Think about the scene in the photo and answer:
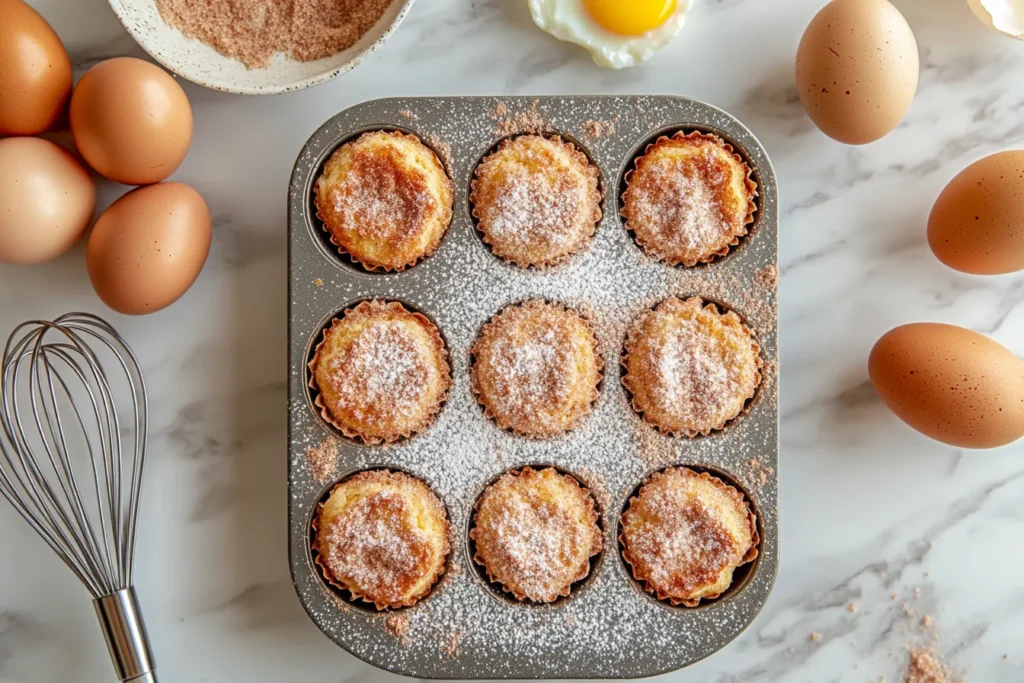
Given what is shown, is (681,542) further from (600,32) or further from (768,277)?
(600,32)

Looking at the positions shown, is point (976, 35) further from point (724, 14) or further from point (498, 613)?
point (498, 613)

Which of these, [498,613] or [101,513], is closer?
[498,613]

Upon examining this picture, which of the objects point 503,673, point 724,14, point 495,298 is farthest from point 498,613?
point 724,14

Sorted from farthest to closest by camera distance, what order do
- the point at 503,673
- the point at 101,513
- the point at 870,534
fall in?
the point at 870,534 → the point at 101,513 → the point at 503,673

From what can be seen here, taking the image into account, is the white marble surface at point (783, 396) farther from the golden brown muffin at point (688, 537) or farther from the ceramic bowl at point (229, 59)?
the golden brown muffin at point (688, 537)

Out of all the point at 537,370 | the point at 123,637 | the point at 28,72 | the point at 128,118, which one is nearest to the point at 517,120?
the point at 537,370

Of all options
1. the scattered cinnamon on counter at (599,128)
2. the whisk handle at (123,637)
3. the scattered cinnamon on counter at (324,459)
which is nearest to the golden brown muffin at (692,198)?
the scattered cinnamon on counter at (599,128)
